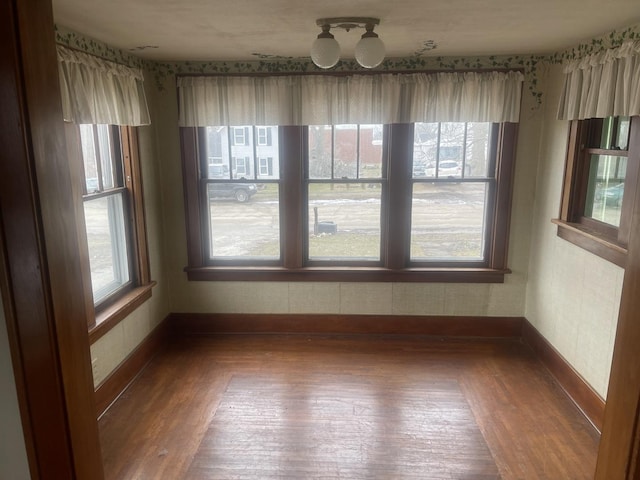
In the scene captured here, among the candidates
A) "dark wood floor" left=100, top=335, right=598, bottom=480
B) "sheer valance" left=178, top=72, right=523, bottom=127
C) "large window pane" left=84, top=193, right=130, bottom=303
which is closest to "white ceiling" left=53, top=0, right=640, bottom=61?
"sheer valance" left=178, top=72, right=523, bottom=127

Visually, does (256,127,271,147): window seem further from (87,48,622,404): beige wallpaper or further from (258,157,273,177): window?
(87,48,622,404): beige wallpaper

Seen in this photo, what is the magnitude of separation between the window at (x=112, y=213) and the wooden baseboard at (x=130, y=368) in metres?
0.45

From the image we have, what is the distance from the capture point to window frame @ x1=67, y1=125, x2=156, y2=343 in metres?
2.92

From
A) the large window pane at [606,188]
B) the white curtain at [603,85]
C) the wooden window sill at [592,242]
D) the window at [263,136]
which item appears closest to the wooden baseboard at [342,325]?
the wooden window sill at [592,242]

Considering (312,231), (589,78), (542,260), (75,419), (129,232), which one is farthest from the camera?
(312,231)

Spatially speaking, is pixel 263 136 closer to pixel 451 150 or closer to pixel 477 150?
pixel 451 150

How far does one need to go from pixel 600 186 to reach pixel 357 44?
188 cm

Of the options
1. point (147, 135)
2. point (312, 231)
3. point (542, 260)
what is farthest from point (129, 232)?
point (542, 260)

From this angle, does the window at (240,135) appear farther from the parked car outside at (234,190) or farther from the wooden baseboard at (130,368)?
the wooden baseboard at (130,368)

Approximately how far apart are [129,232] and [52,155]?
2.56 meters

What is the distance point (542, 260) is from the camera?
11.7 feet

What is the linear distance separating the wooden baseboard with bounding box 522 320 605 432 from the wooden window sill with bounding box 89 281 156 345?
2.94 meters

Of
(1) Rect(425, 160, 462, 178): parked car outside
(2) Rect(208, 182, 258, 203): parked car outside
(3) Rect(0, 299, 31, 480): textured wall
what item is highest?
(1) Rect(425, 160, 462, 178): parked car outside

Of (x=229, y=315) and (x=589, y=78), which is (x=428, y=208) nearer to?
(x=589, y=78)
